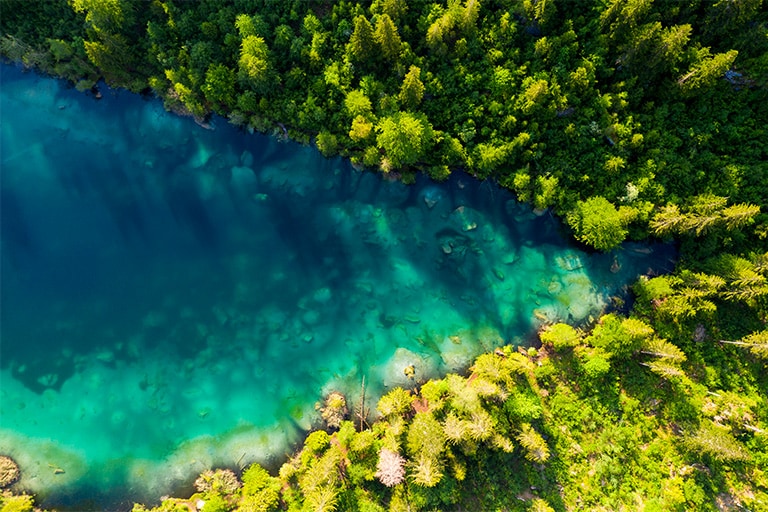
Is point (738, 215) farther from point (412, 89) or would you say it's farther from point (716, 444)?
point (412, 89)

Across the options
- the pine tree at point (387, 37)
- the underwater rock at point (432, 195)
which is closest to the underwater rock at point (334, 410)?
the underwater rock at point (432, 195)

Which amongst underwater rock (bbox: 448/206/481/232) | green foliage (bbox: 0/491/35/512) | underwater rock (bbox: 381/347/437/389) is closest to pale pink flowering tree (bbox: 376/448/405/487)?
underwater rock (bbox: 381/347/437/389)

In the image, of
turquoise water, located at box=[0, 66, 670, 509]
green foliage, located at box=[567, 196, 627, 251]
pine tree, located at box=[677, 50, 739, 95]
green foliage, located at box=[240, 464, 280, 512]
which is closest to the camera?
pine tree, located at box=[677, 50, 739, 95]

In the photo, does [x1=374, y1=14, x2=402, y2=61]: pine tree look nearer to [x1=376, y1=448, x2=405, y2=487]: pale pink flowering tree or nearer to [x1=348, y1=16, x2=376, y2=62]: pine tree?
[x1=348, y1=16, x2=376, y2=62]: pine tree

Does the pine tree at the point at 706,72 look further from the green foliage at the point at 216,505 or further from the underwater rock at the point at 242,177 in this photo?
the green foliage at the point at 216,505

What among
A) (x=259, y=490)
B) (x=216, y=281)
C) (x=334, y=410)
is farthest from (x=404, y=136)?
(x=259, y=490)

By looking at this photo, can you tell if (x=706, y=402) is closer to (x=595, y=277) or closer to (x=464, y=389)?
(x=595, y=277)
